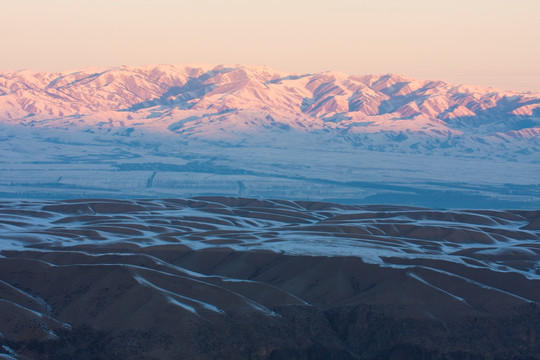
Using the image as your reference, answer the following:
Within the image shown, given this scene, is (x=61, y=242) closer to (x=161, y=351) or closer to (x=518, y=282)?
(x=161, y=351)

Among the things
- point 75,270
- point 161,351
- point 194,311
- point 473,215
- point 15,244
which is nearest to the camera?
point 161,351

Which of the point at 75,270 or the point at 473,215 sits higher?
the point at 75,270

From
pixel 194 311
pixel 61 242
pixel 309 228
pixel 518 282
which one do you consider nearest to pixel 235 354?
pixel 194 311

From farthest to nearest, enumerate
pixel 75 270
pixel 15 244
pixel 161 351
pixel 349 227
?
pixel 349 227, pixel 15 244, pixel 75 270, pixel 161 351

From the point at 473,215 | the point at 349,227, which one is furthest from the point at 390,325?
the point at 473,215

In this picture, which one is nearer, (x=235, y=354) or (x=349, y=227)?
(x=235, y=354)

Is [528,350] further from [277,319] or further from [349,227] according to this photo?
[349,227]
